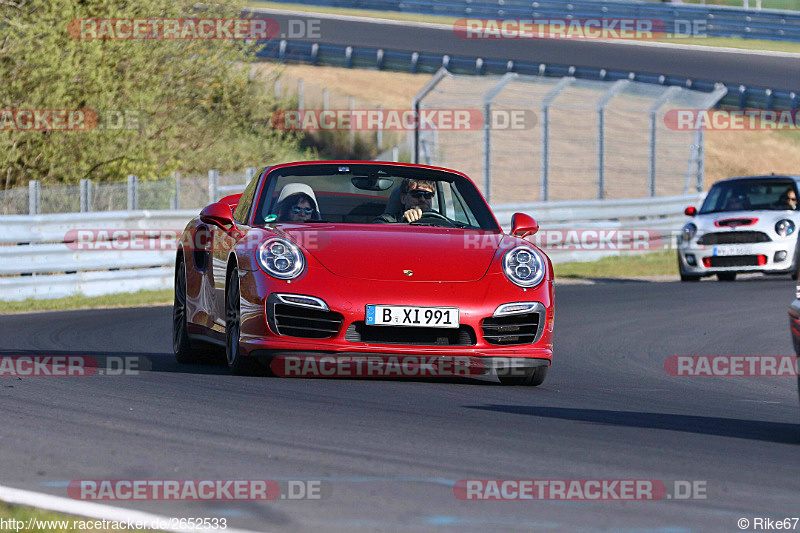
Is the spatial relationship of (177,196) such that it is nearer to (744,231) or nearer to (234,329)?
(744,231)

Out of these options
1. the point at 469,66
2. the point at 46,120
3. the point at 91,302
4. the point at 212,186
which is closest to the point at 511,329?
the point at 91,302

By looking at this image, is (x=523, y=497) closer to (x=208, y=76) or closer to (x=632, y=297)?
(x=632, y=297)

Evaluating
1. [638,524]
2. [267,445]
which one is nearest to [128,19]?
[267,445]

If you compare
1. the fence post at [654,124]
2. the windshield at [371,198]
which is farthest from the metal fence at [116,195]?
the windshield at [371,198]

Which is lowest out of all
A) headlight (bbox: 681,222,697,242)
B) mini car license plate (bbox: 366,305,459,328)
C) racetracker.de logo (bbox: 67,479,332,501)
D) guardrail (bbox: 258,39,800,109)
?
headlight (bbox: 681,222,697,242)

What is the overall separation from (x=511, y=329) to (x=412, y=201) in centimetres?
140

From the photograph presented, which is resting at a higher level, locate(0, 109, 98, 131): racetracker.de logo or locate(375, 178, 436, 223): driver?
locate(375, 178, 436, 223): driver

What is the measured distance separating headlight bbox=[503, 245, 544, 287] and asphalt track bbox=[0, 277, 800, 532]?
0.63 metres

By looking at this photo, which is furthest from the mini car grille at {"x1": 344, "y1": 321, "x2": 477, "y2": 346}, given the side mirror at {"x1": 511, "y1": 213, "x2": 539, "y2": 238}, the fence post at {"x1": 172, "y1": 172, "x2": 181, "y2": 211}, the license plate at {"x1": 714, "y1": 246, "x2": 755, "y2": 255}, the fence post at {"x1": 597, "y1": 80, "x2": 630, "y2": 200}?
the fence post at {"x1": 597, "y1": 80, "x2": 630, "y2": 200}

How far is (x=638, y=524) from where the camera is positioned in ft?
14.3

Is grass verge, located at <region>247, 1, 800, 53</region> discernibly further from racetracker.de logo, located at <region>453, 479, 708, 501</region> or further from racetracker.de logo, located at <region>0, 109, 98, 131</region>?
racetracker.de logo, located at <region>453, 479, 708, 501</region>

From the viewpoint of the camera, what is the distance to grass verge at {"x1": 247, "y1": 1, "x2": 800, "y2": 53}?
124 feet

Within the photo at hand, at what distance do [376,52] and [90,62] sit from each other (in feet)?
54.6

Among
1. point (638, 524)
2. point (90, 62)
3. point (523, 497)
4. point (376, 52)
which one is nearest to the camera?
point (638, 524)
